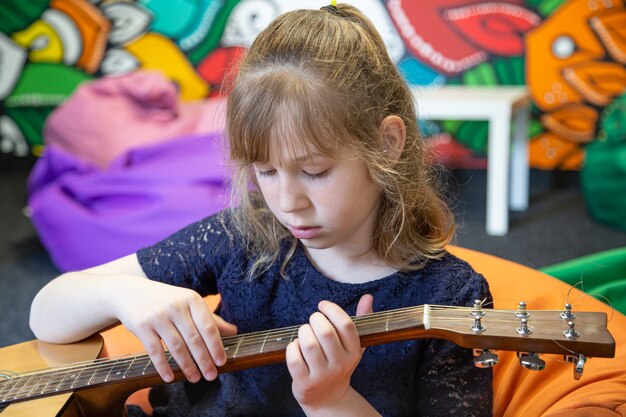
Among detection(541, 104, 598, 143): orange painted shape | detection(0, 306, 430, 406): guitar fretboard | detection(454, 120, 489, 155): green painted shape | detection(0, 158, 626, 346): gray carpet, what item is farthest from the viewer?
detection(454, 120, 489, 155): green painted shape

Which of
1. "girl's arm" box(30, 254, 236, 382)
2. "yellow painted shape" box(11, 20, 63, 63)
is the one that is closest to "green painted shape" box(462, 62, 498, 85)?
"yellow painted shape" box(11, 20, 63, 63)

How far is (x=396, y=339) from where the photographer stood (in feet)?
2.71

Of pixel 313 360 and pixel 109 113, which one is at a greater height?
pixel 313 360

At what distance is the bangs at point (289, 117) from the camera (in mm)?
860

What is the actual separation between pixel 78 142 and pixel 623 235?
6.69ft

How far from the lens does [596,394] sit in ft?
3.35

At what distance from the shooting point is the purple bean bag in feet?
7.10

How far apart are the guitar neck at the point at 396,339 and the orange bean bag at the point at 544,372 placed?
0.53ft

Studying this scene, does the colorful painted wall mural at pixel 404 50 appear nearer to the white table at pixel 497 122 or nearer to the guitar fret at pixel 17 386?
the white table at pixel 497 122

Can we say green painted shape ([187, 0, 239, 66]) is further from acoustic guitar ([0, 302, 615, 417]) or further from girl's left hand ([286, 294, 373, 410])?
girl's left hand ([286, 294, 373, 410])

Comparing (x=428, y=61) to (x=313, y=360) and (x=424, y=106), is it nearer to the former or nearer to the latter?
(x=424, y=106)

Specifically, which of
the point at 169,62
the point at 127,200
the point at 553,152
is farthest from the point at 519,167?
the point at 169,62

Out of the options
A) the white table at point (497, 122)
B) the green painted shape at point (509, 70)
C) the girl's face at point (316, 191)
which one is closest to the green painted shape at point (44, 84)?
the white table at point (497, 122)


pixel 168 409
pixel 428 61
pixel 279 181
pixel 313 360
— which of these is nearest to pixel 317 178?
pixel 279 181
